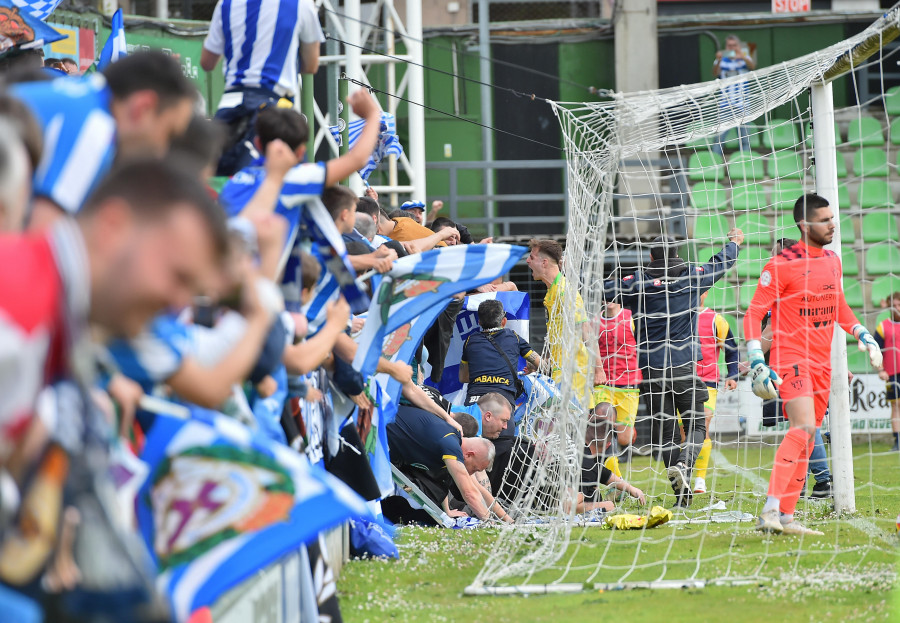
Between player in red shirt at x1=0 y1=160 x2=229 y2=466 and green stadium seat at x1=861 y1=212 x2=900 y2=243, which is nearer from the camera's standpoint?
player in red shirt at x1=0 y1=160 x2=229 y2=466

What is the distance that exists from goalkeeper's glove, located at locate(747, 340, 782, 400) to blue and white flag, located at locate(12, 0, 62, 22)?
15.9 ft

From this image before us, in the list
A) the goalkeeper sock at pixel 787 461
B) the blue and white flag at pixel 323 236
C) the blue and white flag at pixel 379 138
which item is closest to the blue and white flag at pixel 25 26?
the blue and white flag at pixel 379 138

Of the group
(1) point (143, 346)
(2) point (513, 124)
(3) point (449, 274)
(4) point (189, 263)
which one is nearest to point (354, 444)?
(3) point (449, 274)

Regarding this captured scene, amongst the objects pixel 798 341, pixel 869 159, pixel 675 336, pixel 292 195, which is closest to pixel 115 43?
pixel 292 195

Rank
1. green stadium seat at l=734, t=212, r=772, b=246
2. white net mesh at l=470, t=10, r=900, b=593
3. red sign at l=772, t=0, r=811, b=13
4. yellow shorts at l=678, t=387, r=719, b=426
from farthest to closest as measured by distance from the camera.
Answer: red sign at l=772, t=0, r=811, b=13
green stadium seat at l=734, t=212, r=772, b=246
yellow shorts at l=678, t=387, r=719, b=426
white net mesh at l=470, t=10, r=900, b=593

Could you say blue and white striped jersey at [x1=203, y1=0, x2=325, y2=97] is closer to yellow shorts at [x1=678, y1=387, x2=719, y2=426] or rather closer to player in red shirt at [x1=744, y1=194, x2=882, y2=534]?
player in red shirt at [x1=744, y1=194, x2=882, y2=534]

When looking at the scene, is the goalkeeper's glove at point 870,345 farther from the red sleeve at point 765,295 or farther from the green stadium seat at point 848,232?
the green stadium seat at point 848,232

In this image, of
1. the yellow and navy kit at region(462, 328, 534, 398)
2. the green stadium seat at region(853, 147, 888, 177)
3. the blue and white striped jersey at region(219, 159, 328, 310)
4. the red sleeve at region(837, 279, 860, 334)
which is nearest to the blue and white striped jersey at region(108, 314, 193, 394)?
the blue and white striped jersey at region(219, 159, 328, 310)

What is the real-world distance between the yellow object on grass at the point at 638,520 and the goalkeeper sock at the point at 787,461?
2.40 ft

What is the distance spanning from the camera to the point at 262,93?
16.0 ft

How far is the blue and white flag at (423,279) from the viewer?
5.41 m

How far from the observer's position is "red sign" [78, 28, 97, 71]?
44.0 ft

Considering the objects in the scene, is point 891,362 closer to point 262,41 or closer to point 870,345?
point 870,345

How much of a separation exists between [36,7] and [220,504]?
5358 millimetres
